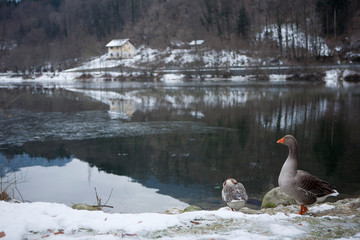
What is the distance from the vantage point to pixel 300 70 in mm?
56844

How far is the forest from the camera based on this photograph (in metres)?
72.4

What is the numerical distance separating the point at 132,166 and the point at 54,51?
422 feet

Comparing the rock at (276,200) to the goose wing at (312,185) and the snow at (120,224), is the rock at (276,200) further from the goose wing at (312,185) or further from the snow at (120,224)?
the snow at (120,224)

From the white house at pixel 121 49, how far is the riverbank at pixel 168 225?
10352 centimetres

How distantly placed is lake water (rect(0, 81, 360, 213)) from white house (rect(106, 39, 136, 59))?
86.2 meters

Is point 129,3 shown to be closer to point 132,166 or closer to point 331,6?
point 331,6

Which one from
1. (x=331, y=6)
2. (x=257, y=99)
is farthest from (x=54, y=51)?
(x=257, y=99)

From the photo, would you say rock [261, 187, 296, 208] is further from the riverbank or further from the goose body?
the riverbank

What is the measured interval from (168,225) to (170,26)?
386 ft

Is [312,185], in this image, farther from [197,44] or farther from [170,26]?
[170,26]

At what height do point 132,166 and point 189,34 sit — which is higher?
point 189,34

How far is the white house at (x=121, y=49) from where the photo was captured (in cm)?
10631

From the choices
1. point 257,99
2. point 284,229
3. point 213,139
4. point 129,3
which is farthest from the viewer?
point 129,3

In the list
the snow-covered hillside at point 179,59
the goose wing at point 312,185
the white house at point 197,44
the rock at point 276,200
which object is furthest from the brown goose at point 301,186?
the white house at point 197,44
